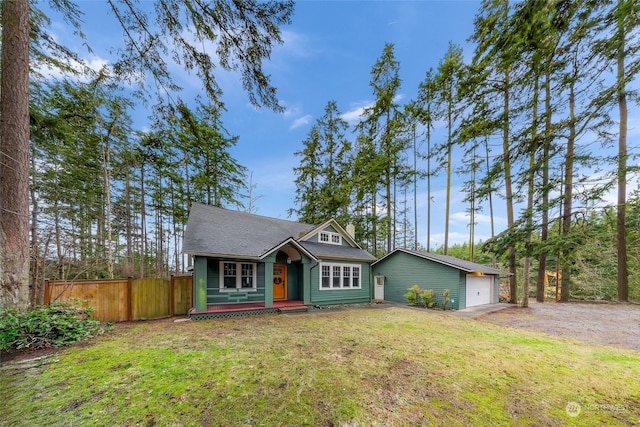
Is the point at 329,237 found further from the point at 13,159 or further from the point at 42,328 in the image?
the point at 13,159

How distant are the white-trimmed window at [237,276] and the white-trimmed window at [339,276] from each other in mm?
3286

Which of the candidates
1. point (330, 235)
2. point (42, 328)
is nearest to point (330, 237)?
point (330, 235)

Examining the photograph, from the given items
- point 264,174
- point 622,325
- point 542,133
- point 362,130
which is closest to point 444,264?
point 622,325

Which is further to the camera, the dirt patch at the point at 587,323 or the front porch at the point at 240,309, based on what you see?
the front porch at the point at 240,309

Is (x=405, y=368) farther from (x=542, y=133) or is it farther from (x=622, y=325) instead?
(x=622, y=325)

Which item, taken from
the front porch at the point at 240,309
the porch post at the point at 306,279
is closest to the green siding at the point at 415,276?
the porch post at the point at 306,279

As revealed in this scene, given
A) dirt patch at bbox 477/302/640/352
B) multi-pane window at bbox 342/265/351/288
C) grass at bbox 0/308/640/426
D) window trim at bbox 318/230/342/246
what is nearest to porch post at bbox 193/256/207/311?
grass at bbox 0/308/640/426

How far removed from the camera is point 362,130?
18.7 meters

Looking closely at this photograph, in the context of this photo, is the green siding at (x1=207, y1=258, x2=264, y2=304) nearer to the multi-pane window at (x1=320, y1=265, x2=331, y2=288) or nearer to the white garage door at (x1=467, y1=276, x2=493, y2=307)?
the multi-pane window at (x1=320, y1=265, x2=331, y2=288)

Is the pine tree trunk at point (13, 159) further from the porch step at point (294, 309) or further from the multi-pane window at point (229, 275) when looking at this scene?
the porch step at point (294, 309)

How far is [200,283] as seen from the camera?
807 centimetres

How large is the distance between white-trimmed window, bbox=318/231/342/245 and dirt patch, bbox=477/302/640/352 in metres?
7.50

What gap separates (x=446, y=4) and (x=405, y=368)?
856 cm

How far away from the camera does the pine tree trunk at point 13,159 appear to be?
4848 millimetres
